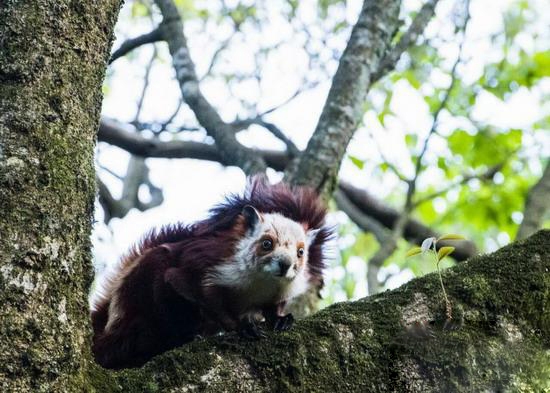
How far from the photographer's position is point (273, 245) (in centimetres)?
448

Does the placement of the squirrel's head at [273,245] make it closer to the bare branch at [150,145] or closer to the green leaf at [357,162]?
the bare branch at [150,145]

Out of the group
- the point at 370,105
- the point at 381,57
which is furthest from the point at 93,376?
the point at 370,105

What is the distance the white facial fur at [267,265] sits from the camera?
434 cm

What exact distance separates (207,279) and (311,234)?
0.84m

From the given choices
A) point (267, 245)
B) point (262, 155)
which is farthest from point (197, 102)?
point (267, 245)

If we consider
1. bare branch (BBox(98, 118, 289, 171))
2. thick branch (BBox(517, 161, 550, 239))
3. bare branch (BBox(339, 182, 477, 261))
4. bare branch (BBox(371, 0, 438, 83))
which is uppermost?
bare branch (BBox(371, 0, 438, 83))

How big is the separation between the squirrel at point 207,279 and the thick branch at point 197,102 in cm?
129

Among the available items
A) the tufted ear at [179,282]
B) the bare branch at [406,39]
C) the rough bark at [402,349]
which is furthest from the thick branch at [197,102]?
the rough bark at [402,349]

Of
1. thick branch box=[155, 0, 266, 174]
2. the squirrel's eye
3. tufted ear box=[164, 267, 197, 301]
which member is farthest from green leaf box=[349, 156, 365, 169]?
tufted ear box=[164, 267, 197, 301]

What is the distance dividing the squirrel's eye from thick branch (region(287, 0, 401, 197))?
1.22 metres

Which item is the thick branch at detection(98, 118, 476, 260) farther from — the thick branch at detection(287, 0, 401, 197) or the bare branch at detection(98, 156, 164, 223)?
the thick branch at detection(287, 0, 401, 197)

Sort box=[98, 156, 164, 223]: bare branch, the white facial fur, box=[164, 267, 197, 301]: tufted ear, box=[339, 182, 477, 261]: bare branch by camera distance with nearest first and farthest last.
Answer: box=[164, 267, 197, 301]: tufted ear
the white facial fur
box=[98, 156, 164, 223]: bare branch
box=[339, 182, 477, 261]: bare branch

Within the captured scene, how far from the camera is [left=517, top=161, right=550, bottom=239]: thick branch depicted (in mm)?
6672

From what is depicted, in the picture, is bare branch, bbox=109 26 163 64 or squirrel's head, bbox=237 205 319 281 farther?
bare branch, bbox=109 26 163 64
